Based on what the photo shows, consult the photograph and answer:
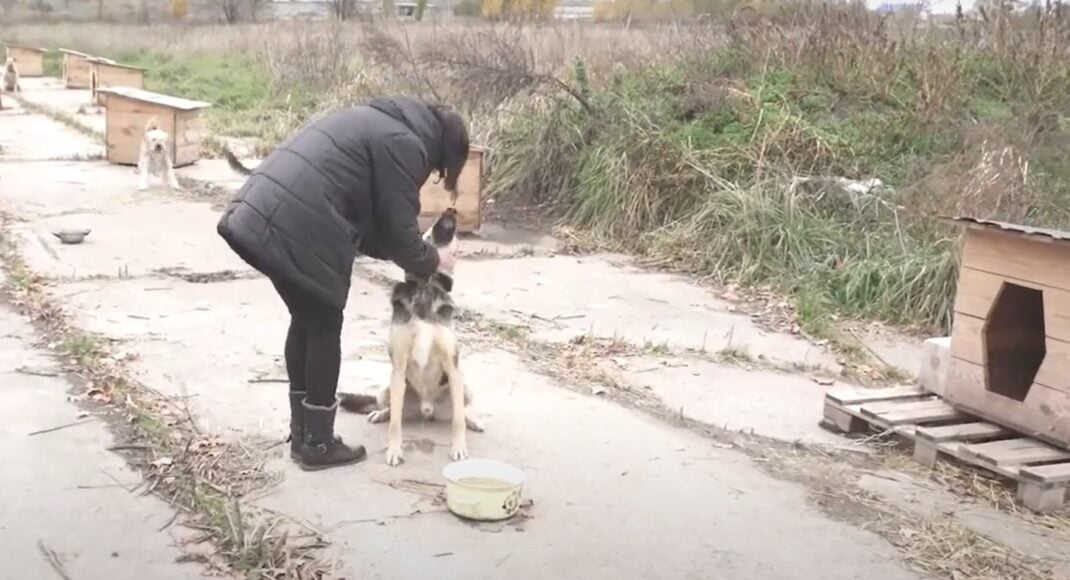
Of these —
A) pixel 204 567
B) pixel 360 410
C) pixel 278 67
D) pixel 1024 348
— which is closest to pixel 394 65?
pixel 278 67

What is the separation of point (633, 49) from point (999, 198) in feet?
17.0

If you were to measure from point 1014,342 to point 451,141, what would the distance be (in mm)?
2831

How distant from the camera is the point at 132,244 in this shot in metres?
8.20

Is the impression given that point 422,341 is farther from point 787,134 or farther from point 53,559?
point 787,134

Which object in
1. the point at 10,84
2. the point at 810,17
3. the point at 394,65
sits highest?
the point at 810,17

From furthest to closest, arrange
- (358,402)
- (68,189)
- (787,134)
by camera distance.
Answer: (68,189) < (787,134) < (358,402)

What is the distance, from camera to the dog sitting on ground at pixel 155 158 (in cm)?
1062

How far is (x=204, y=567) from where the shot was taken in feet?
11.2

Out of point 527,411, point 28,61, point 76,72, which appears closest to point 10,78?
point 76,72

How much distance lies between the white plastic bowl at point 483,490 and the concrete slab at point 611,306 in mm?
2349

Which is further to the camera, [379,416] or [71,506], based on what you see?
[379,416]

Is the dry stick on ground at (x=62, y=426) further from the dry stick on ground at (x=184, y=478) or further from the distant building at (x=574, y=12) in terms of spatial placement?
the distant building at (x=574, y=12)

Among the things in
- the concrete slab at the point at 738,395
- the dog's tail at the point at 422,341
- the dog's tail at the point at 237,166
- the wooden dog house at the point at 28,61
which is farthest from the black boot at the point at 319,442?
the wooden dog house at the point at 28,61

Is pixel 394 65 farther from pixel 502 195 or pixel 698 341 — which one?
pixel 698 341
